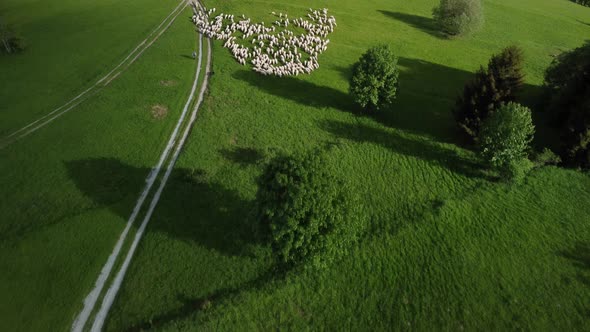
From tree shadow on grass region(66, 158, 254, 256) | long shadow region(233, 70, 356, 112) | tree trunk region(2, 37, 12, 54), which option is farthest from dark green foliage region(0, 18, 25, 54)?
long shadow region(233, 70, 356, 112)

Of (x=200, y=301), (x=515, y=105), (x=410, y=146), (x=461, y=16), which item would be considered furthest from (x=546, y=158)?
(x=461, y=16)

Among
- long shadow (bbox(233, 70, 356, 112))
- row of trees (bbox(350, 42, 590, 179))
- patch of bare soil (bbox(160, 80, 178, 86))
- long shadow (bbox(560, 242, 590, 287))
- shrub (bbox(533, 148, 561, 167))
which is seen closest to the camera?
long shadow (bbox(560, 242, 590, 287))

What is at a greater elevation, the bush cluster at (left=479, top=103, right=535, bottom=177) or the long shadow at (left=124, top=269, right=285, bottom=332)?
the bush cluster at (left=479, top=103, right=535, bottom=177)

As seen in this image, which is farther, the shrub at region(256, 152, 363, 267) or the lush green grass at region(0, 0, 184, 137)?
the lush green grass at region(0, 0, 184, 137)

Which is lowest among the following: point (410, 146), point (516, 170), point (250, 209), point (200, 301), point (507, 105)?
point (200, 301)

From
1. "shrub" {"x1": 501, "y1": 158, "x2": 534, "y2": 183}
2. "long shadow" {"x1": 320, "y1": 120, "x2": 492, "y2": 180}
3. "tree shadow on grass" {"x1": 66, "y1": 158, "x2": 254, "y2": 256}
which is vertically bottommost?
"tree shadow on grass" {"x1": 66, "y1": 158, "x2": 254, "y2": 256}

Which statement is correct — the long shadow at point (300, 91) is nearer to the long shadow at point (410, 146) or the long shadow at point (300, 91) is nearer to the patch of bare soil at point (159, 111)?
the long shadow at point (410, 146)

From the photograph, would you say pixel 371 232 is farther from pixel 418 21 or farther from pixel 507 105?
pixel 418 21

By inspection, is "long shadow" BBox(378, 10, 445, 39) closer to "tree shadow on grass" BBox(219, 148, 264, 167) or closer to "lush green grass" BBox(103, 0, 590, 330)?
"lush green grass" BBox(103, 0, 590, 330)
